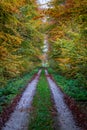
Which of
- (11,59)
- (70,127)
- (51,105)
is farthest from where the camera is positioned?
(11,59)

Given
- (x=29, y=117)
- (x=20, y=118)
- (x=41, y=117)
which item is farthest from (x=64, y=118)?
(x=20, y=118)

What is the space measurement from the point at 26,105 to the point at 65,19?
21.9 ft

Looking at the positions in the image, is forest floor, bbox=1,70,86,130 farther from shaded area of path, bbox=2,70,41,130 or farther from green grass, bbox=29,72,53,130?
green grass, bbox=29,72,53,130

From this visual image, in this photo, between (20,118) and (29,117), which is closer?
(20,118)

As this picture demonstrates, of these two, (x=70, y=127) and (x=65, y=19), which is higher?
(x=65, y=19)

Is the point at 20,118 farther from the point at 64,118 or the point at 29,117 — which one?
the point at 64,118

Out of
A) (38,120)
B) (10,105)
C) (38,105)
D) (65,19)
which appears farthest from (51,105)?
(65,19)

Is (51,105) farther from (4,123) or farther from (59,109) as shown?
(4,123)

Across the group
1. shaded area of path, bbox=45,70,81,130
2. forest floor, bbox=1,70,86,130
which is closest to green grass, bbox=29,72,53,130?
forest floor, bbox=1,70,86,130

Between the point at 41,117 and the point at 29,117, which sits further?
the point at 29,117

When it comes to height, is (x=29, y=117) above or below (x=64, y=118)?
above

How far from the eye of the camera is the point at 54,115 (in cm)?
1309

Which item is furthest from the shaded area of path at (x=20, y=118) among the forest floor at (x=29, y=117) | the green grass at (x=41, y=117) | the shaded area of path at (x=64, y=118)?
the shaded area of path at (x=64, y=118)

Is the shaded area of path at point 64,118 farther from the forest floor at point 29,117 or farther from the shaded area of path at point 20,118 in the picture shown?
the shaded area of path at point 20,118
